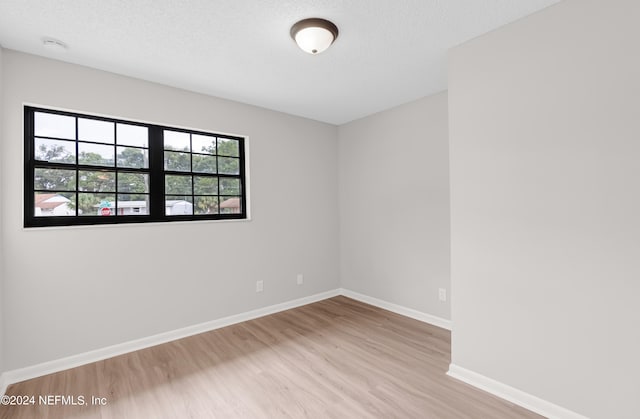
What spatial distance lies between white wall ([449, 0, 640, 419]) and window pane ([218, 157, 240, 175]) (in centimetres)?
239

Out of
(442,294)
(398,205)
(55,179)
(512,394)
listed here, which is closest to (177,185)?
(55,179)

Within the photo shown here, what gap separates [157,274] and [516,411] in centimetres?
310

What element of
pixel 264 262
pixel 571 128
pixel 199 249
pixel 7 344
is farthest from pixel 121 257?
pixel 571 128

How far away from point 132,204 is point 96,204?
28 cm

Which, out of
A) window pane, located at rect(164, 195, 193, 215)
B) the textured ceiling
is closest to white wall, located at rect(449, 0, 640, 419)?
the textured ceiling

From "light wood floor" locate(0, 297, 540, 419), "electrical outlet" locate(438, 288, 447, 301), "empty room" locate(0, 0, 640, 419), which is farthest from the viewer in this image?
"electrical outlet" locate(438, 288, 447, 301)

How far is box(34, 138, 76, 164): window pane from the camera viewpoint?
2404 mm

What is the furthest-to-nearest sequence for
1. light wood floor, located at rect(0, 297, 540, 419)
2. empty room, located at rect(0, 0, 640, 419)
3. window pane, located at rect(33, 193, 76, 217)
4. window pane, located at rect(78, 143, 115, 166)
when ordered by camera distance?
window pane, located at rect(78, 143, 115, 166)
window pane, located at rect(33, 193, 76, 217)
light wood floor, located at rect(0, 297, 540, 419)
empty room, located at rect(0, 0, 640, 419)

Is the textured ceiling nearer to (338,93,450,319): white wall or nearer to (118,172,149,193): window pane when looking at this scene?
(338,93,450,319): white wall

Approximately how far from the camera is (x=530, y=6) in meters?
1.83

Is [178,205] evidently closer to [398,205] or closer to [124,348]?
[124,348]

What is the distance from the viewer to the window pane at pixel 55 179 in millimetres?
2395

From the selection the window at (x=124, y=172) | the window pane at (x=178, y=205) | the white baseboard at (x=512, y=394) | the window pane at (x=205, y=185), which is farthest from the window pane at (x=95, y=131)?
the white baseboard at (x=512, y=394)

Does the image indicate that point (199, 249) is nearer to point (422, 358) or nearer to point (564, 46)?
point (422, 358)
